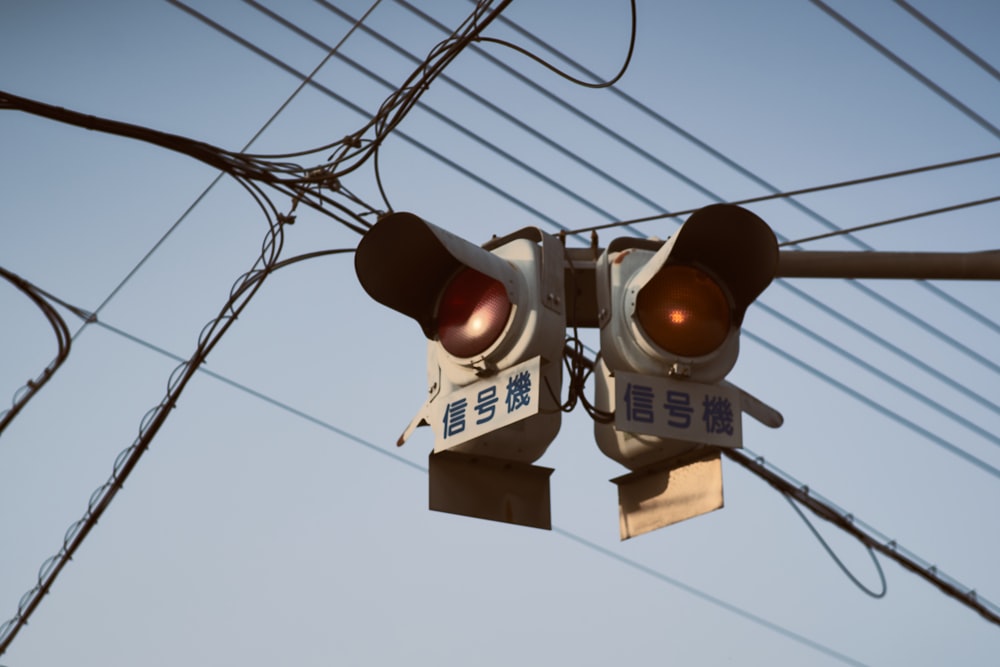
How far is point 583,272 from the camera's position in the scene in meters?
3.42

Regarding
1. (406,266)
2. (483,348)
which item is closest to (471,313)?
(483,348)

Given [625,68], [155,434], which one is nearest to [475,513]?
[625,68]

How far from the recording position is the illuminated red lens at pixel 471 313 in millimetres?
3174

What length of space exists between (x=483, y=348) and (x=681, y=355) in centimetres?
48

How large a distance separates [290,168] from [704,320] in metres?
2.40

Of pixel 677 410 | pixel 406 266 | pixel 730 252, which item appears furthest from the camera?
pixel 406 266

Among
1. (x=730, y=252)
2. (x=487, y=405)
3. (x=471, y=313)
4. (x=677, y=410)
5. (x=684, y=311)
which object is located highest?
(x=730, y=252)

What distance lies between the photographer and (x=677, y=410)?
10.2 ft

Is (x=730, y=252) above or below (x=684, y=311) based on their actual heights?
above

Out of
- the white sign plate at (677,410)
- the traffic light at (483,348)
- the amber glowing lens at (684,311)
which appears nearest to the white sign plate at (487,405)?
the traffic light at (483,348)

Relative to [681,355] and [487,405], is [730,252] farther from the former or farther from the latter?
[487,405]

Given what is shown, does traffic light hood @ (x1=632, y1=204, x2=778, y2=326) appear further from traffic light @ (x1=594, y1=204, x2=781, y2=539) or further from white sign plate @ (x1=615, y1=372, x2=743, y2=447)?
white sign plate @ (x1=615, y1=372, x2=743, y2=447)

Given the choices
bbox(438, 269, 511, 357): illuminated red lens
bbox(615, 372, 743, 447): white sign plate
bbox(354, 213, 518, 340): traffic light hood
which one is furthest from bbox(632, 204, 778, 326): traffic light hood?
bbox(354, 213, 518, 340): traffic light hood

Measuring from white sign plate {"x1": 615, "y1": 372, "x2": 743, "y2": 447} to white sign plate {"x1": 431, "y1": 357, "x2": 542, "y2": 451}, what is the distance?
0.21m
